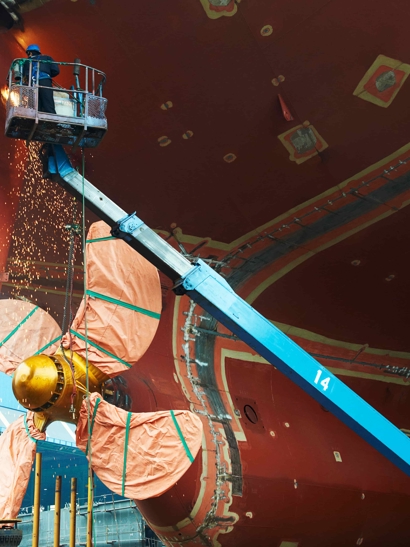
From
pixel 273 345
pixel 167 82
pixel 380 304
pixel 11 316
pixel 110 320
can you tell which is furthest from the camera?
pixel 380 304

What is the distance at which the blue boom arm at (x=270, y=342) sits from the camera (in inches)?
188

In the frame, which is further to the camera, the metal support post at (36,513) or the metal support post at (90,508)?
the metal support post at (36,513)

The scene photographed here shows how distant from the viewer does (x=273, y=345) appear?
4.83 meters

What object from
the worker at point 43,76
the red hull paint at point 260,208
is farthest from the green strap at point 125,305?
the worker at point 43,76

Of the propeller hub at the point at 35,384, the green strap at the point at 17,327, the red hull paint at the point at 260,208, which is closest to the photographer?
the propeller hub at the point at 35,384

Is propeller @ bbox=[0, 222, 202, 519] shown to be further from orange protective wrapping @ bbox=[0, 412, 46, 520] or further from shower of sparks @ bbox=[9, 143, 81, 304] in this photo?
shower of sparks @ bbox=[9, 143, 81, 304]

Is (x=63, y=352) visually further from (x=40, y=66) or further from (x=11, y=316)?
(x=40, y=66)

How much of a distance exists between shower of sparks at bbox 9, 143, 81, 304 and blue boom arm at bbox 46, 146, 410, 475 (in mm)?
1353

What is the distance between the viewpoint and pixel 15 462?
588cm

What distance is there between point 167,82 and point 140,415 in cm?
291

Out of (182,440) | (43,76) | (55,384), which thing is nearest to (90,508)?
(182,440)

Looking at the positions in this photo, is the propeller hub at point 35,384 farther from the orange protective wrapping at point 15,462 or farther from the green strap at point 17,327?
the green strap at point 17,327

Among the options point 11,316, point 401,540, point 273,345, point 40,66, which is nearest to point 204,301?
point 273,345

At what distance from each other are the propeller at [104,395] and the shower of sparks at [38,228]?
0.76 meters
